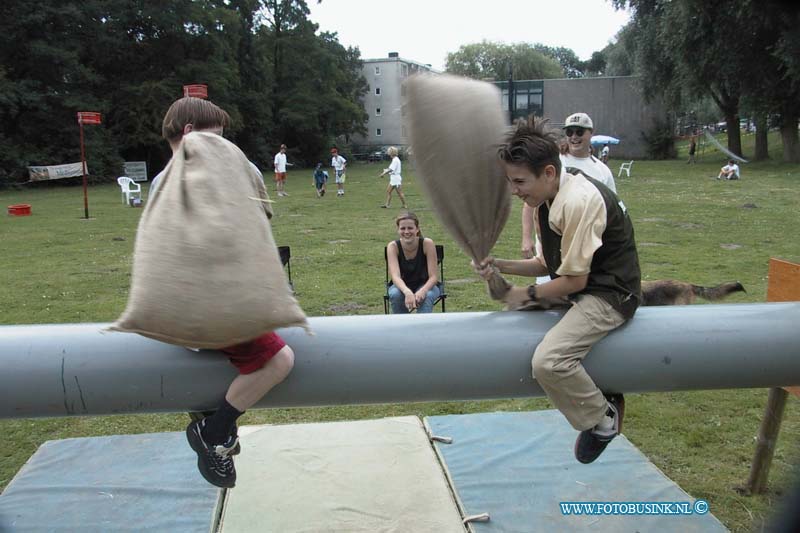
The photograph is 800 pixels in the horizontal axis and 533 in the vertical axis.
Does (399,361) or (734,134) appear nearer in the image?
(399,361)

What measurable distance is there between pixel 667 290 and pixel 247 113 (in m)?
43.4

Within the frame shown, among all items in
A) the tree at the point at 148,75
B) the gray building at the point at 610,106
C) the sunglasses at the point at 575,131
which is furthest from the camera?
the gray building at the point at 610,106

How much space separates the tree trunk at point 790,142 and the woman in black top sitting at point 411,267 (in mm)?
30734

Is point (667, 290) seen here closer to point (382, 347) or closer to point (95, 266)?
point (382, 347)

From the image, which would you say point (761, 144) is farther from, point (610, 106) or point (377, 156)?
point (377, 156)

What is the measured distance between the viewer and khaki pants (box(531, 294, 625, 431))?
261cm

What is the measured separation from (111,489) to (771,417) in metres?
Result: 4.03

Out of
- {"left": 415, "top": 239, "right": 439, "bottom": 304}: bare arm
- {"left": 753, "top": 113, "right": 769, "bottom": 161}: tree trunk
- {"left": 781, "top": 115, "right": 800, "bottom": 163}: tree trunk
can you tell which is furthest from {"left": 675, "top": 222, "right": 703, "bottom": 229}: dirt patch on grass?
{"left": 753, "top": 113, "right": 769, "bottom": 161}: tree trunk

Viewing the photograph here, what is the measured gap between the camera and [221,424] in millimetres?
2633

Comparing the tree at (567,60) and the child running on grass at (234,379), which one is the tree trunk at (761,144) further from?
the tree at (567,60)

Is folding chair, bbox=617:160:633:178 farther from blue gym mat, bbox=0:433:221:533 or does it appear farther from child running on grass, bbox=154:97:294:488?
child running on grass, bbox=154:97:294:488

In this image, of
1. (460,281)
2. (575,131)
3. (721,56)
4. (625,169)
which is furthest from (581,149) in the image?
(625,169)

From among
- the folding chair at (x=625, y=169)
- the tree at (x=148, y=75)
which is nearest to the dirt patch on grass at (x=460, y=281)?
the folding chair at (x=625, y=169)

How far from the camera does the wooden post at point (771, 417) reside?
3805 millimetres
